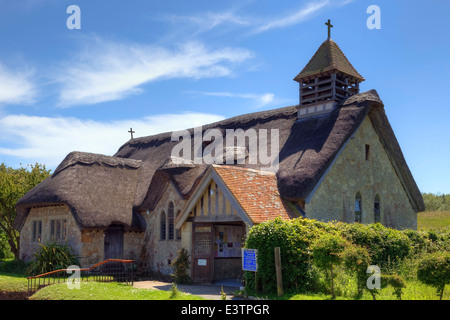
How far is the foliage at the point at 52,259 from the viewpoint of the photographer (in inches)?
922

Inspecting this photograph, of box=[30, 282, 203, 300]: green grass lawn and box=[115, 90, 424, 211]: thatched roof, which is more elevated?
box=[115, 90, 424, 211]: thatched roof

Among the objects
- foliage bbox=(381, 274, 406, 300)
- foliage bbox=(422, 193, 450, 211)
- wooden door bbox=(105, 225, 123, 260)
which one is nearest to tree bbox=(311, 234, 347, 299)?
foliage bbox=(381, 274, 406, 300)

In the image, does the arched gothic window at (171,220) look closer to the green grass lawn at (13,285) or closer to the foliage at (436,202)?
the green grass lawn at (13,285)

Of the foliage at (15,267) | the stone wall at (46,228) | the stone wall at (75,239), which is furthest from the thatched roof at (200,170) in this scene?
the foliage at (15,267)

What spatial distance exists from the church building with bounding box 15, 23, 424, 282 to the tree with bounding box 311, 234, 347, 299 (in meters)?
4.23

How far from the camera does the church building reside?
20.4 meters

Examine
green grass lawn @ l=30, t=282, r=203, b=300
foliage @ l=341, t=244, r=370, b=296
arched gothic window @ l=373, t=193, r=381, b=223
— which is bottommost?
green grass lawn @ l=30, t=282, r=203, b=300

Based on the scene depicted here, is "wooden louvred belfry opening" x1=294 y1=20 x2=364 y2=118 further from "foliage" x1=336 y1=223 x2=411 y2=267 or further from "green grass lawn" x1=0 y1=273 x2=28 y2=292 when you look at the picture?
"green grass lawn" x1=0 y1=273 x2=28 y2=292

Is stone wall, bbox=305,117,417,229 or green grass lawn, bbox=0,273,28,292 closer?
green grass lawn, bbox=0,273,28,292

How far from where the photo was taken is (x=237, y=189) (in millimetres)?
18734

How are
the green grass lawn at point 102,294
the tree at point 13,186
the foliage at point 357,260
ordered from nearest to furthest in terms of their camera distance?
the foliage at point 357,260
the green grass lawn at point 102,294
the tree at point 13,186

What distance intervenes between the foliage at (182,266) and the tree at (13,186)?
637 inches

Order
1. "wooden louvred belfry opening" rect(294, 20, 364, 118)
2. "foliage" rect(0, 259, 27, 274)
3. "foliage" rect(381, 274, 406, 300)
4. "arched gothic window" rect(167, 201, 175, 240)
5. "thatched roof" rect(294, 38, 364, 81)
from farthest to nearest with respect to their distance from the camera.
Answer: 1. "foliage" rect(0, 259, 27, 274)
2. "thatched roof" rect(294, 38, 364, 81)
3. "wooden louvred belfry opening" rect(294, 20, 364, 118)
4. "arched gothic window" rect(167, 201, 175, 240)
5. "foliage" rect(381, 274, 406, 300)
